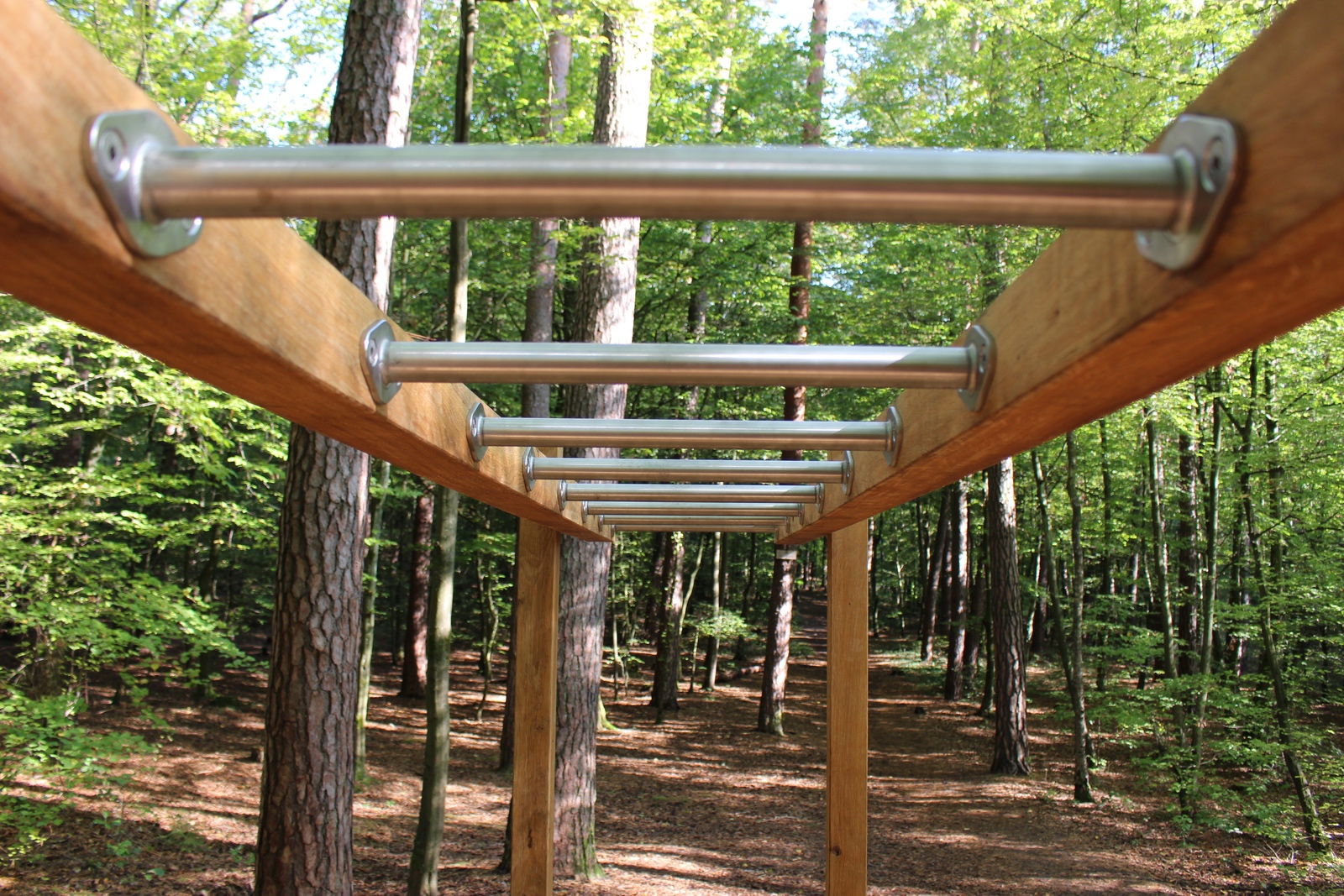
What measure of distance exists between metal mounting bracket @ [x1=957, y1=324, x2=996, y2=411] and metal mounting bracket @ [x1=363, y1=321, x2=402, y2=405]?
0.75m

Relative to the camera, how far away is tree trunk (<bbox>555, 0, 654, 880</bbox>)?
21.2 ft

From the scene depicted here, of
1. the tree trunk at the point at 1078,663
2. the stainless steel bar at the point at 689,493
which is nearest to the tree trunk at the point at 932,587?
the tree trunk at the point at 1078,663

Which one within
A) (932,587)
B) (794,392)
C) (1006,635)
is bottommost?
(1006,635)

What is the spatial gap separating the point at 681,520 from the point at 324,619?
184cm

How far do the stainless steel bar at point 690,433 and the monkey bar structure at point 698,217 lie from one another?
0.34 meters

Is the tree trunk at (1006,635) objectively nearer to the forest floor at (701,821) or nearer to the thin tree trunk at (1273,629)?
the forest floor at (701,821)

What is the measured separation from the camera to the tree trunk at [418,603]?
13.2 meters

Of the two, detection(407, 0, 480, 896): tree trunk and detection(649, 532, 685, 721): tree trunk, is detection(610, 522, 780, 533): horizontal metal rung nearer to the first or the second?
detection(407, 0, 480, 896): tree trunk

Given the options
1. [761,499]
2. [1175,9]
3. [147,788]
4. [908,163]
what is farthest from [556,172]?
[147,788]

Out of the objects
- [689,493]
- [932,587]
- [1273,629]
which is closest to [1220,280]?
[689,493]

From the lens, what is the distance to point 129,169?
2.17 ft

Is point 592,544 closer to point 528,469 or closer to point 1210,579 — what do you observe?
point 528,469

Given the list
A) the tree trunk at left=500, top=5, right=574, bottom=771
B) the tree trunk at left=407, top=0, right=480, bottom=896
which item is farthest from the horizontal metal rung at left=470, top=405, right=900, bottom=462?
the tree trunk at left=500, top=5, right=574, bottom=771

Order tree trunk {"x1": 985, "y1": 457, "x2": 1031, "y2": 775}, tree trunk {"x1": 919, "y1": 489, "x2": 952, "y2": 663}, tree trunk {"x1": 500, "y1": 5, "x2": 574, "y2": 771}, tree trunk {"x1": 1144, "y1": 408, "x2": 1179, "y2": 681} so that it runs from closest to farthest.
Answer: tree trunk {"x1": 500, "y1": 5, "x2": 574, "y2": 771} → tree trunk {"x1": 1144, "y1": 408, "x2": 1179, "y2": 681} → tree trunk {"x1": 985, "y1": 457, "x2": 1031, "y2": 775} → tree trunk {"x1": 919, "y1": 489, "x2": 952, "y2": 663}
